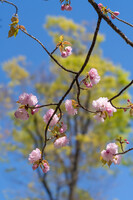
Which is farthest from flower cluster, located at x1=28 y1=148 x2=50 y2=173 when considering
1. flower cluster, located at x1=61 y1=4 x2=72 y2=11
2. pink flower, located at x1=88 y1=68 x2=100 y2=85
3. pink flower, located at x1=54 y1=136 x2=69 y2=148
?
flower cluster, located at x1=61 y1=4 x2=72 y2=11

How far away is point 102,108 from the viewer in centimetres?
142

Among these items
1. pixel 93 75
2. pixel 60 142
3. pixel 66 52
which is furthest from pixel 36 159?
pixel 66 52

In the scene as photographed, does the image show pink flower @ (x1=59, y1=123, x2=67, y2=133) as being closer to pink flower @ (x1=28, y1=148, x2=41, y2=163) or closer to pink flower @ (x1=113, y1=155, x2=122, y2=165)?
pink flower @ (x1=28, y1=148, x2=41, y2=163)

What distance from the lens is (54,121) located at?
1456 mm

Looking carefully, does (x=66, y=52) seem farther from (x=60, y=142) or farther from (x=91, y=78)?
(x=60, y=142)

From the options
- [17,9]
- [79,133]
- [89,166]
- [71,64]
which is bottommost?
[17,9]

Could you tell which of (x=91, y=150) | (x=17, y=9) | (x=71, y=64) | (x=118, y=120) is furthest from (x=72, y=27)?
(x=17, y=9)

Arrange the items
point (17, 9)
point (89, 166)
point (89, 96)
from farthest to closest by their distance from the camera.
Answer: point (89, 96), point (89, 166), point (17, 9)

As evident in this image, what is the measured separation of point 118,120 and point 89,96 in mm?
1117

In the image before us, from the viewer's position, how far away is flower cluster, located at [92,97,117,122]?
4.64ft

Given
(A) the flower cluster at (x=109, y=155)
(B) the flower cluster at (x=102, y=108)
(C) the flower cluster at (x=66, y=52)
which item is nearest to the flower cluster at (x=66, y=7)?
(C) the flower cluster at (x=66, y=52)

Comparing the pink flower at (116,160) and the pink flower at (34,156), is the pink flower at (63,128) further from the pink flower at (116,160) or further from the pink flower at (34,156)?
the pink flower at (116,160)

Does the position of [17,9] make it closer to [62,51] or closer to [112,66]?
[62,51]

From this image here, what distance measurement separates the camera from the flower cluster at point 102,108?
4.64ft
